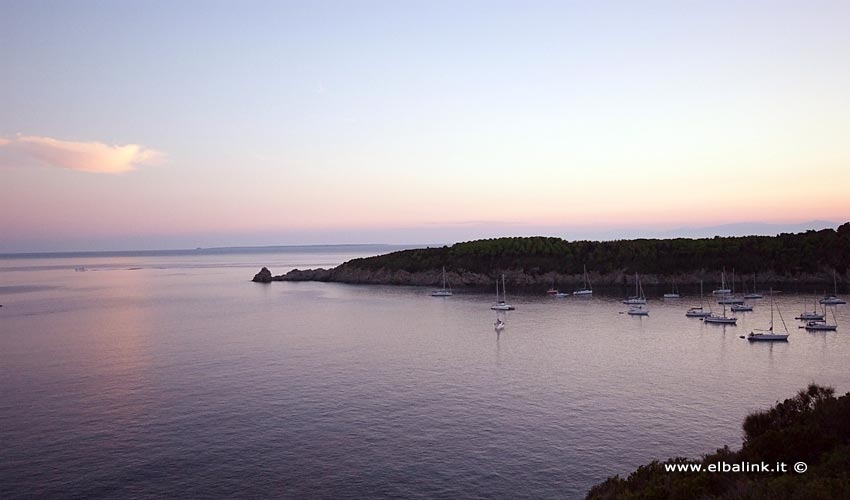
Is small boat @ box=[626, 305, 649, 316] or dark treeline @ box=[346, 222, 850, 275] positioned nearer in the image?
small boat @ box=[626, 305, 649, 316]

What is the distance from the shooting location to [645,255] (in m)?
Result: 150

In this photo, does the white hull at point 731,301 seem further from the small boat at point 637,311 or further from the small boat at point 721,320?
the small boat at point 721,320

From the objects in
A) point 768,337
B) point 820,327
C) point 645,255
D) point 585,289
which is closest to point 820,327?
point 820,327

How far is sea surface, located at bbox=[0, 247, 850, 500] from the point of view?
30203 mm

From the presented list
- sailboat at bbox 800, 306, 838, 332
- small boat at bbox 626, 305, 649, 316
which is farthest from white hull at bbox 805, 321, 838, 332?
small boat at bbox 626, 305, 649, 316

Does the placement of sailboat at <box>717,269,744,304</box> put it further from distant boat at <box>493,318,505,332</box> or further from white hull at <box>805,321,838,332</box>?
distant boat at <box>493,318,505,332</box>

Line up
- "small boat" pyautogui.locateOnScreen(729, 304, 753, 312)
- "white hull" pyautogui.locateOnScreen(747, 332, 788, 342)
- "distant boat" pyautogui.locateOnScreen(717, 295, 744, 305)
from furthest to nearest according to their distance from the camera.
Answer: "distant boat" pyautogui.locateOnScreen(717, 295, 744, 305) → "small boat" pyautogui.locateOnScreen(729, 304, 753, 312) → "white hull" pyautogui.locateOnScreen(747, 332, 788, 342)

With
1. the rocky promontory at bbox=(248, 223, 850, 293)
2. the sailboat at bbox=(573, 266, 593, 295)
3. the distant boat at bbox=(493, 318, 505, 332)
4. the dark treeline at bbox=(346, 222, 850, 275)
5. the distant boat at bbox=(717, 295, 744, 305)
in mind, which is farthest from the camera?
the dark treeline at bbox=(346, 222, 850, 275)

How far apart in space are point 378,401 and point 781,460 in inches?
1088

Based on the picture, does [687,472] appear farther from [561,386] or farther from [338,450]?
[561,386]

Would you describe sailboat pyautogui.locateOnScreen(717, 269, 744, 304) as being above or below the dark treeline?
below

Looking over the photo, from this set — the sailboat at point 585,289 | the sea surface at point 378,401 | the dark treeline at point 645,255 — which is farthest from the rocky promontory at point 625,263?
the sea surface at point 378,401

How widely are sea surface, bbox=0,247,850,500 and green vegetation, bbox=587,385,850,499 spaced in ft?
20.7

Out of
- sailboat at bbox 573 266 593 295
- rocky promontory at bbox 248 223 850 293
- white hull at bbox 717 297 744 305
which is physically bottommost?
white hull at bbox 717 297 744 305
